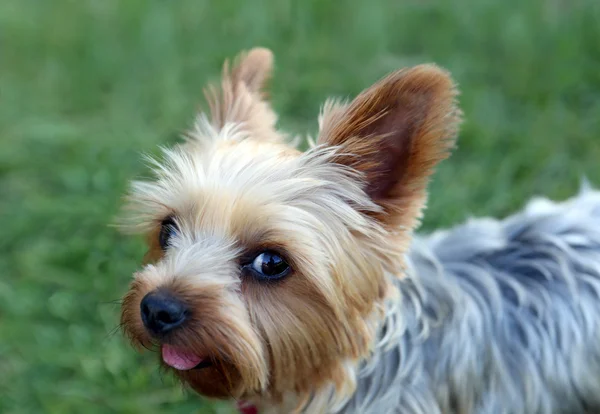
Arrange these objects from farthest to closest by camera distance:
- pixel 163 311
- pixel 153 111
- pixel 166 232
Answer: pixel 153 111
pixel 166 232
pixel 163 311

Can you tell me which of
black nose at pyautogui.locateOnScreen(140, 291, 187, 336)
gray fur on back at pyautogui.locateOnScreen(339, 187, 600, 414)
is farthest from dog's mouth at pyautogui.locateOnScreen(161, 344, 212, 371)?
gray fur on back at pyautogui.locateOnScreen(339, 187, 600, 414)

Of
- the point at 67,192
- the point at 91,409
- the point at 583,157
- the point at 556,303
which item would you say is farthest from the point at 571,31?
the point at 91,409

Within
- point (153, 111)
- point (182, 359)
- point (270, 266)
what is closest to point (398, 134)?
point (270, 266)

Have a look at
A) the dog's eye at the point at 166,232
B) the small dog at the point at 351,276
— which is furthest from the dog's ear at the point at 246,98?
the dog's eye at the point at 166,232

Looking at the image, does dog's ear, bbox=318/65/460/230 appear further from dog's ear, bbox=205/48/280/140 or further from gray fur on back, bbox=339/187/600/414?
gray fur on back, bbox=339/187/600/414

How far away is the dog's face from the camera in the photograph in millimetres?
2523

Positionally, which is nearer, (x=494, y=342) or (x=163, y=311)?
(x=163, y=311)

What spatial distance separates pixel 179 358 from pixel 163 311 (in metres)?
0.29

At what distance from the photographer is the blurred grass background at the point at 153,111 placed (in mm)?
4273

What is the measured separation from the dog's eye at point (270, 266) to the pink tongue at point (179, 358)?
1.25 feet

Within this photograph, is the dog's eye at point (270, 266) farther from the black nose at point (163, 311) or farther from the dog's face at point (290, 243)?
the black nose at point (163, 311)

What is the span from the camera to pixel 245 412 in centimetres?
324

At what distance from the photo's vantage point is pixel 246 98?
314 cm

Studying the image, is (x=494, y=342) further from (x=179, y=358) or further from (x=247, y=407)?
(x=179, y=358)
